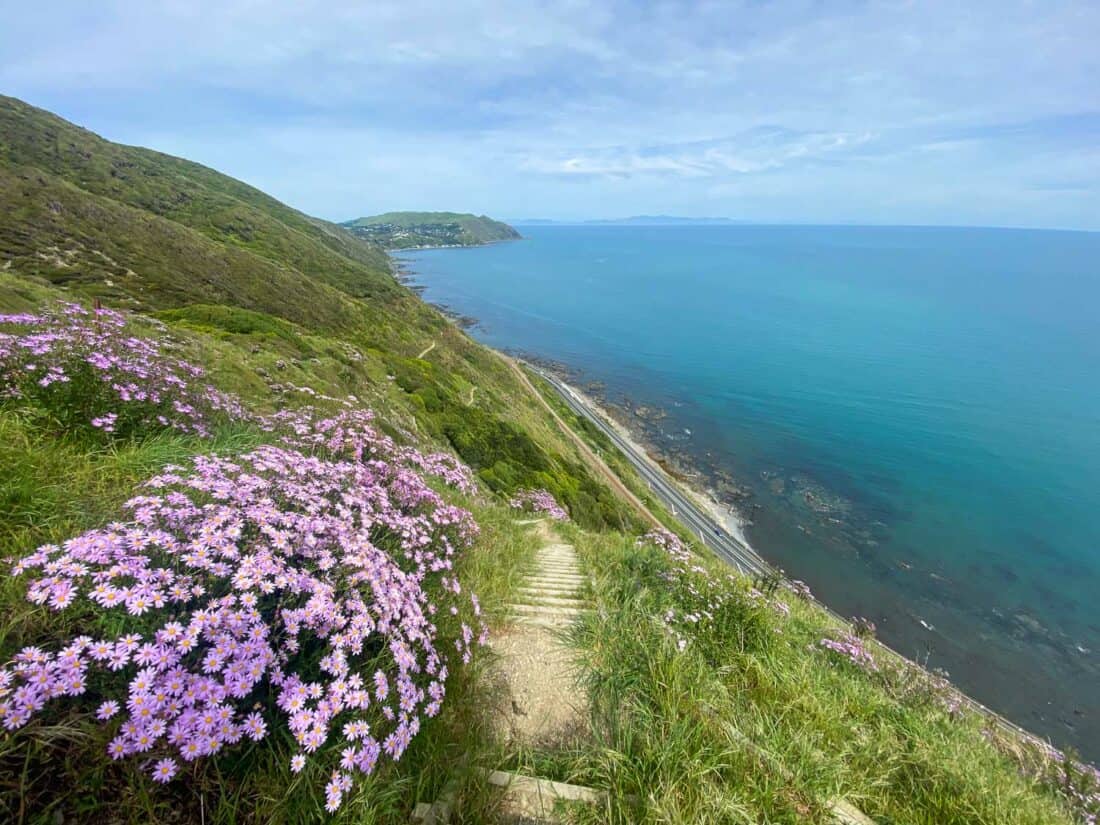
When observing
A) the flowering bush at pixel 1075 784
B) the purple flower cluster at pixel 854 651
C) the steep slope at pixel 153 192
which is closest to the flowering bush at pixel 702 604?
the purple flower cluster at pixel 854 651

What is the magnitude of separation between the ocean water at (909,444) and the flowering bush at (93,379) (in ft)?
38.9

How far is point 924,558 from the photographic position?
36469 mm

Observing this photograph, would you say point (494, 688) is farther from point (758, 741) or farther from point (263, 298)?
point (263, 298)

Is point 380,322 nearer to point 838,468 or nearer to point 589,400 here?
point 589,400

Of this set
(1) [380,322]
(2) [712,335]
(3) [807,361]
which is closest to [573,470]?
(1) [380,322]

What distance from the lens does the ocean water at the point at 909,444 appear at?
3066cm

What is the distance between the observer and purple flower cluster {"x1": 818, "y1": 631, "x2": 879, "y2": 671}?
539 cm

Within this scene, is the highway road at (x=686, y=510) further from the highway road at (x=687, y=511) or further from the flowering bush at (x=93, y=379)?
the flowering bush at (x=93, y=379)

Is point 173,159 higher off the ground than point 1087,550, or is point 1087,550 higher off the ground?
point 173,159

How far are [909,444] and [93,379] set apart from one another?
6577cm

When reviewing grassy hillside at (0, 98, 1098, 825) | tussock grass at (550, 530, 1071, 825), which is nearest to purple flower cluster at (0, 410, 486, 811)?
grassy hillside at (0, 98, 1098, 825)

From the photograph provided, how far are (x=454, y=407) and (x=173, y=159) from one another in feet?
460

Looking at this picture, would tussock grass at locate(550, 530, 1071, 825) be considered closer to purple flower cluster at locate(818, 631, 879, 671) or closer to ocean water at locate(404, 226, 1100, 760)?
purple flower cluster at locate(818, 631, 879, 671)

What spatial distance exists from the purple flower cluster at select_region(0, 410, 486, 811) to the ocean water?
9874mm
